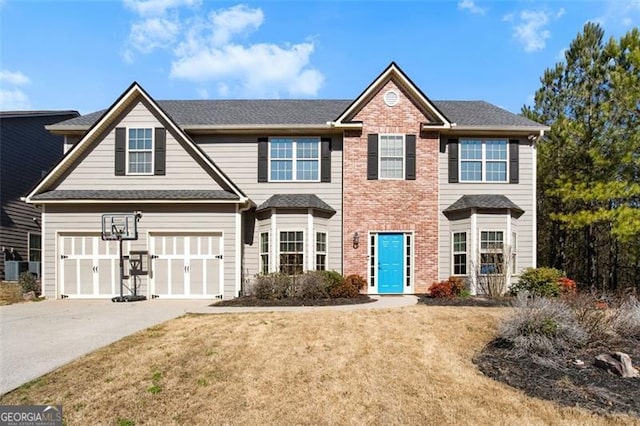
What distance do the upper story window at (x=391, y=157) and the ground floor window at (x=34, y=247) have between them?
16.0 meters

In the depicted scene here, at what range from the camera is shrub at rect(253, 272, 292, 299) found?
13.3m

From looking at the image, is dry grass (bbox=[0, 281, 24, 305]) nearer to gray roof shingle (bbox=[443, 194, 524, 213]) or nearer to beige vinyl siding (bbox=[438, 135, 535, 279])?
beige vinyl siding (bbox=[438, 135, 535, 279])

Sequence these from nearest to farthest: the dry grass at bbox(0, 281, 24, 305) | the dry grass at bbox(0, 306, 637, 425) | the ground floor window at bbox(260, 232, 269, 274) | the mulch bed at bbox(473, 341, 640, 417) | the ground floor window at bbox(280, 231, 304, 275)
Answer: the dry grass at bbox(0, 306, 637, 425) < the mulch bed at bbox(473, 341, 640, 417) < the dry grass at bbox(0, 281, 24, 305) < the ground floor window at bbox(280, 231, 304, 275) < the ground floor window at bbox(260, 232, 269, 274)

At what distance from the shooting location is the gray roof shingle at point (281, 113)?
16234 mm

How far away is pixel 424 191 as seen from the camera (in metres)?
15.8

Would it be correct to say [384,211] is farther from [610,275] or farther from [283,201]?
[610,275]

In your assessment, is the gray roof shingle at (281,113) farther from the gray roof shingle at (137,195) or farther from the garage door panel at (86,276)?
the garage door panel at (86,276)

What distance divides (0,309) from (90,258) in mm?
2843

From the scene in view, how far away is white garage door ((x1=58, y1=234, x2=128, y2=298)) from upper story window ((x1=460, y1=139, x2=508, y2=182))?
39.7 ft

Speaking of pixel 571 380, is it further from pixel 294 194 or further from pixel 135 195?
pixel 135 195

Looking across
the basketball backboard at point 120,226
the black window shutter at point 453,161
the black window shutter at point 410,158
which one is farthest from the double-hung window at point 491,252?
the basketball backboard at point 120,226

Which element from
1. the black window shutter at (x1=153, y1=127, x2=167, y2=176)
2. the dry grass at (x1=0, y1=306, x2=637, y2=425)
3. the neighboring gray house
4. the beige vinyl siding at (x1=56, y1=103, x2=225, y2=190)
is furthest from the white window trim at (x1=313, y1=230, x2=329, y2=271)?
the neighboring gray house

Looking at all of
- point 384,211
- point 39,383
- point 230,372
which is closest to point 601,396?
point 230,372

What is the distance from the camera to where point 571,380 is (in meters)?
6.50
